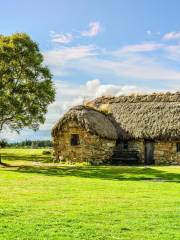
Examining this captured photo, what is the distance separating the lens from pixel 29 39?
141 feet

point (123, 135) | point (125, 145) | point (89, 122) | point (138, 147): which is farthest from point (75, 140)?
point (138, 147)

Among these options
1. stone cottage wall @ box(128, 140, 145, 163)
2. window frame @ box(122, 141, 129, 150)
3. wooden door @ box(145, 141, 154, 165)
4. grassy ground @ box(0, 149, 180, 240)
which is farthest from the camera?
window frame @ box(122, 141, 129, 150)

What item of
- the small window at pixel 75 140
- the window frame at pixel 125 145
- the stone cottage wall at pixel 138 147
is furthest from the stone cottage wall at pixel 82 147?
the stone cottage wall at pixel 138 147

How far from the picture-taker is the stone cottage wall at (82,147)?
146 feet

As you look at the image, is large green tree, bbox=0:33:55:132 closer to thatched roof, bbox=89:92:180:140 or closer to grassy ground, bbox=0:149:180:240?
thatched roof, bbox=89:92:180:140

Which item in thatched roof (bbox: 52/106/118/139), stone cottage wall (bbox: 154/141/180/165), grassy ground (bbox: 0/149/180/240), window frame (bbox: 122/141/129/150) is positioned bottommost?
grassy ground (bbox: 0/149/180/240)

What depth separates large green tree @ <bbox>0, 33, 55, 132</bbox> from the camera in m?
42.0

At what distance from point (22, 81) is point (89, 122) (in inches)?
274

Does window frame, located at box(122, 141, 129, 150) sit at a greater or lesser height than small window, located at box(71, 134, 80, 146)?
lesser

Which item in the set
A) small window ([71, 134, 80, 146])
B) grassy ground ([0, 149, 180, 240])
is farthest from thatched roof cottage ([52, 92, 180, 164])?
grassy ground ([0, 149, 180, 240])

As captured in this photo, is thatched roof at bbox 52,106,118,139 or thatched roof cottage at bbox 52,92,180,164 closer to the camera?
thatched roof at bbox 52,106,118,139

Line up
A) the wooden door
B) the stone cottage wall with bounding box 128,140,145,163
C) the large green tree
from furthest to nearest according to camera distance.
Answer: the stone cottage wall with bounding box 128,140,145,163
the wooden door
the large green tree

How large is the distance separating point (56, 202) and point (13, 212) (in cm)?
Answer: 308

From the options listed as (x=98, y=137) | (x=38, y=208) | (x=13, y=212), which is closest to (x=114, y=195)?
(x=38, y=208)
